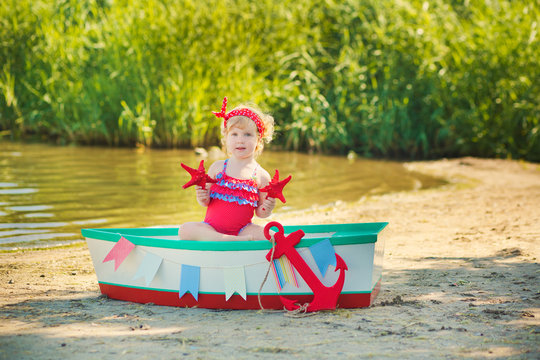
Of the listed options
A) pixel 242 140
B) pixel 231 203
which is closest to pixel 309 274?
pixel 231 203

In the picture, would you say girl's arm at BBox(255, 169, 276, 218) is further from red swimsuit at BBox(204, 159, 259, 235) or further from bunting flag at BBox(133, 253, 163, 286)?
bunting flag at BBox(133, 253, 163, 286)

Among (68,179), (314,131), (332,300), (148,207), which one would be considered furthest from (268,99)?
(332,300)

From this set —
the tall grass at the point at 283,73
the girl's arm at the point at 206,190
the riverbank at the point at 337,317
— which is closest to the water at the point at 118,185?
the tall grass at the point at 283,73

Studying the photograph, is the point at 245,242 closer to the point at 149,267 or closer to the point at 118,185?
the point at 149,267

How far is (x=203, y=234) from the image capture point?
12.7 ft

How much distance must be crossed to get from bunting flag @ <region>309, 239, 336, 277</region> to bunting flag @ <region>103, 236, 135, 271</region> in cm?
111

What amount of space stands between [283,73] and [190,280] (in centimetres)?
961

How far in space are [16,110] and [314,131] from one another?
6077mm

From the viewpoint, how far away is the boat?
3623 mm

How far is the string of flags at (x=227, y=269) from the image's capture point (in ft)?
11.8

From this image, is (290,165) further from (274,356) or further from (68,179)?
(274,356)

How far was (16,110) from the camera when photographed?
42.7 feet

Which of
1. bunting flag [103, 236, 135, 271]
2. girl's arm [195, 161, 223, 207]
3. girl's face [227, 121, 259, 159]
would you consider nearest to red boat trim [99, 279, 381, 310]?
bunting flag [103, 236, 135, 271]

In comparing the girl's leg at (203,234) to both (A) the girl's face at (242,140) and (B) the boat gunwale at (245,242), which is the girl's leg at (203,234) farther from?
(A) the girl's face at (242,140)
